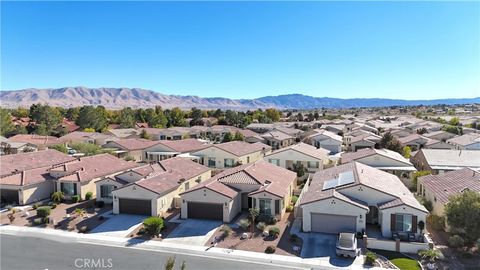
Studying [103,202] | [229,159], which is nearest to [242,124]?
[229,159]

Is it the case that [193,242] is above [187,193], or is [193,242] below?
below

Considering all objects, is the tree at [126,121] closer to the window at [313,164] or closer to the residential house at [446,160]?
the window at [313,164]

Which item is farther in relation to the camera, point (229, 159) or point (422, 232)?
point (229, 159)

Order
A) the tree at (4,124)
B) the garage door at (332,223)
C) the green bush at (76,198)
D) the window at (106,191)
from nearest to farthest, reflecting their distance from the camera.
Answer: the garage door at (332,223), the window at (106,191), the green bush at (76,198), the tree at (4,124)

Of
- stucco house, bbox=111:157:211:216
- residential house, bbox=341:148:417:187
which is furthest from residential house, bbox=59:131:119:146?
residential house, bbox=341:148:417:187

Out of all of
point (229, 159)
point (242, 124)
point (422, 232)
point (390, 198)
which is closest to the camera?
point (422, 232)

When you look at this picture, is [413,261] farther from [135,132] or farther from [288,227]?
[135,132]

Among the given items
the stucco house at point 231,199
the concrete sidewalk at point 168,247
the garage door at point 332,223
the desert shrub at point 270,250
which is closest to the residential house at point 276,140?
the stucco house at point 231,199
